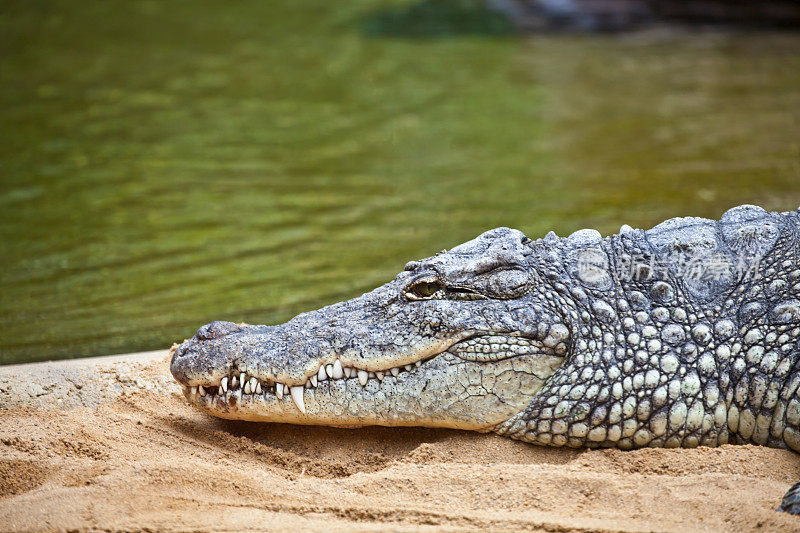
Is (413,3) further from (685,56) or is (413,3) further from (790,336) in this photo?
(790,336)

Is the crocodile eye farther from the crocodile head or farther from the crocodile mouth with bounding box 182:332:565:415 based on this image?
the crocodile mouth with bounding box 182:332:565:415

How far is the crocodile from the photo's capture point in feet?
10.4

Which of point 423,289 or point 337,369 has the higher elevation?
point 423,289

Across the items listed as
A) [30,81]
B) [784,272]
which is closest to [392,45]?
[30,81]

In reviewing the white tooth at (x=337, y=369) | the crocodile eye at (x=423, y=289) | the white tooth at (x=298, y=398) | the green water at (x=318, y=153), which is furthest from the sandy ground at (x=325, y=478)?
the green water at (x=318, y=153)

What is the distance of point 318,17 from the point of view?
16734 millimetres

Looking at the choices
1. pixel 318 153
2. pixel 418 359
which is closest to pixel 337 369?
pixel 418 359

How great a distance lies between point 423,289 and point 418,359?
11.4 inches

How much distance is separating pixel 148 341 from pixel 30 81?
902 centimetres

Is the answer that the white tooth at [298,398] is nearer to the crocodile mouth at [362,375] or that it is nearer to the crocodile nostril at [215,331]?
the crocodile mouth at [362,375]

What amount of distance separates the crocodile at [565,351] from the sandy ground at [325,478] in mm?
138

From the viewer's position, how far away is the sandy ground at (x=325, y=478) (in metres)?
2.71

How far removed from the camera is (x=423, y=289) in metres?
3.38

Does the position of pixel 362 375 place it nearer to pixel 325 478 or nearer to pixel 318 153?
pixel 325 478
